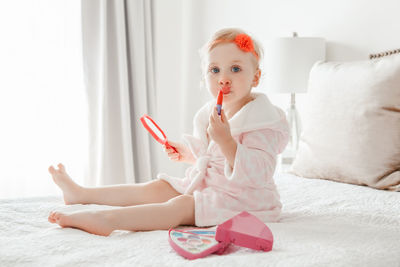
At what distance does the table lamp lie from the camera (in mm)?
→ 2191

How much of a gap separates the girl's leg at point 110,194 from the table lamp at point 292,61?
3.75 feet

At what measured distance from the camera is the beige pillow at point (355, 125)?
5.21 feet

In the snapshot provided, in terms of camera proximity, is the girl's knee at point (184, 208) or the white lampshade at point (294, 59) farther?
the white lampshade at point (294, 59)

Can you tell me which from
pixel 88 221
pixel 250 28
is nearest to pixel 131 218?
pixel 88 221

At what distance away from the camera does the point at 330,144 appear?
1751 millimetres

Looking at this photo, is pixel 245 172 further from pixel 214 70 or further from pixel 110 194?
pixel 110 194

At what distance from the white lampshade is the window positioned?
48.9 inches

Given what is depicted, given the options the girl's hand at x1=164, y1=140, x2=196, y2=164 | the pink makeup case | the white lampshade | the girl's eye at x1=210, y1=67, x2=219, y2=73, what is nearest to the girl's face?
the girl's eye at x1=210, y1=67, x2=219, y2=73

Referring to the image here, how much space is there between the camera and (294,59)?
2207 mm

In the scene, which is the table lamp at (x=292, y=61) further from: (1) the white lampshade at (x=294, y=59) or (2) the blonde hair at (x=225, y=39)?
(2) the blonde hair at (x=225, y=39)

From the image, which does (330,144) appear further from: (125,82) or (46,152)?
(46,152)

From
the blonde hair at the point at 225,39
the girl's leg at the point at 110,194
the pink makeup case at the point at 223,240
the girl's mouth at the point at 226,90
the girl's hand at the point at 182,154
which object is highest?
the blonde hair at the point at 225,39

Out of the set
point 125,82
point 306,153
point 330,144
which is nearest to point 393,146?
point 330,144

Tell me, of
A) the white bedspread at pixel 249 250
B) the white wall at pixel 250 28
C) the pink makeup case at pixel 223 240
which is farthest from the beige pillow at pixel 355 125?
the pink makeup case at pixel 223 240
